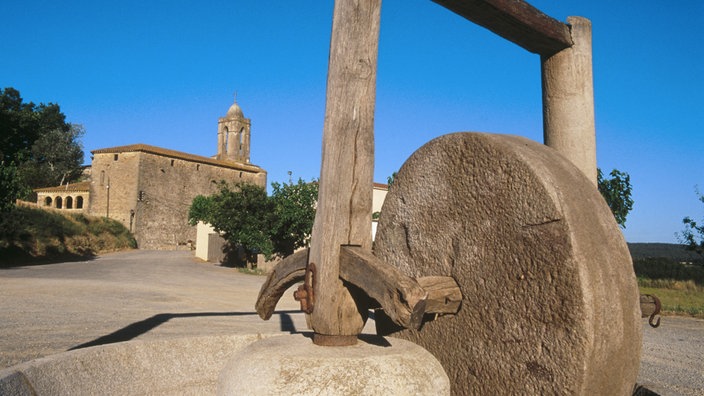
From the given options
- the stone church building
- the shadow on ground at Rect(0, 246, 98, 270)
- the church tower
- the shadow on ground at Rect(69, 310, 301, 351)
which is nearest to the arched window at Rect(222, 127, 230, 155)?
the church tower

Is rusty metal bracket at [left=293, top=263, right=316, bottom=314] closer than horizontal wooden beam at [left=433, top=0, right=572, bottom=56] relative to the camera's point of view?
Yes

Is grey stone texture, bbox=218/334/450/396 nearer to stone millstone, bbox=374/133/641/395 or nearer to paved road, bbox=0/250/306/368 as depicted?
stone millstone, bbox=374/133/641/395

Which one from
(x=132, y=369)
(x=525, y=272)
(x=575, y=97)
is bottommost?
(x=132, y=369)

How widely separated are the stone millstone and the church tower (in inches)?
2020

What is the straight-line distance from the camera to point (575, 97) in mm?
3818

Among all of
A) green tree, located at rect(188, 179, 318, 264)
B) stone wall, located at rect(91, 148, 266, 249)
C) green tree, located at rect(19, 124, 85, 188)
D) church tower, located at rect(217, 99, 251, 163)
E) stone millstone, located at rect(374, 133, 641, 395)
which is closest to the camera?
stone millstone, located at rect(374, 133, 641, 395)

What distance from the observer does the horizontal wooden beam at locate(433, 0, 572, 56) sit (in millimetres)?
3271

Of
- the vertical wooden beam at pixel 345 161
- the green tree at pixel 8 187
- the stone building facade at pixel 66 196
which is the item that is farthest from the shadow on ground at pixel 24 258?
the stone building facade at pixel 66 196

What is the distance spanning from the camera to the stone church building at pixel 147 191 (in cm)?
3747

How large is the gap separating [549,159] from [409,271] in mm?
1014

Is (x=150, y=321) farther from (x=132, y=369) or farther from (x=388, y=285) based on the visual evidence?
(x=388, y=285)

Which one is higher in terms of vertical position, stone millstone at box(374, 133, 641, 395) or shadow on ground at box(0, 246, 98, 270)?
stone millstone at box(374, 133, 641, 395)

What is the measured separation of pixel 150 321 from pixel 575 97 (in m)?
6.16

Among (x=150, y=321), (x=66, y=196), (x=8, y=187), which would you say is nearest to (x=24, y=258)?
(x=8, y=187)
